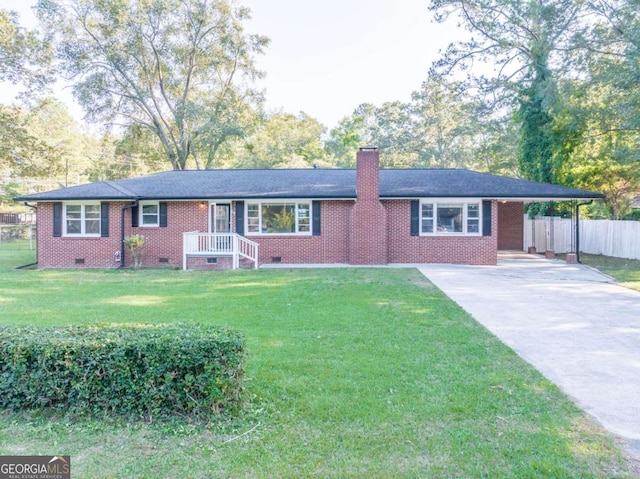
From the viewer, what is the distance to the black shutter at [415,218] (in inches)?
613

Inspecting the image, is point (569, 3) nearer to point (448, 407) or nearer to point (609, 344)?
point (609, 344)

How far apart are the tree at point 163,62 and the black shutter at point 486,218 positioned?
1764 cm

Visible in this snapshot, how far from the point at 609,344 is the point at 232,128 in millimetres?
25064

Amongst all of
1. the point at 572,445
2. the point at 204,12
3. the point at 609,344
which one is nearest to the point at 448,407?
the point at 572,445

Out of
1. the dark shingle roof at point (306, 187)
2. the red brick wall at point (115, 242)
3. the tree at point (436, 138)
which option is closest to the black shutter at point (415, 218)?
the dark shingle roof at point (306, 187)

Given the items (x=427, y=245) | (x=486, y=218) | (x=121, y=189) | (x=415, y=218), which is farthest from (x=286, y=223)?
(x=486, y=218)

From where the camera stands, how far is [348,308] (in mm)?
7934

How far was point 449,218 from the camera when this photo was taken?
51.4ft

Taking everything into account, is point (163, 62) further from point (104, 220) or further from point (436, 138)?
point (436, 138)

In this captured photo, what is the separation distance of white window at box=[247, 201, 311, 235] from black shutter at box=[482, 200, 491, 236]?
629 cm

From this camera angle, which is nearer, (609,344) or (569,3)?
(609,344)

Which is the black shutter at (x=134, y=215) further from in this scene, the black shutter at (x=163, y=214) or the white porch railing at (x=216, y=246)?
the white porch railing at (x=216, y=246)

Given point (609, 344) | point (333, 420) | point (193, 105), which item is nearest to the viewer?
point (333, 420)

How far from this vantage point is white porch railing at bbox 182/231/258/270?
14.9 meters
